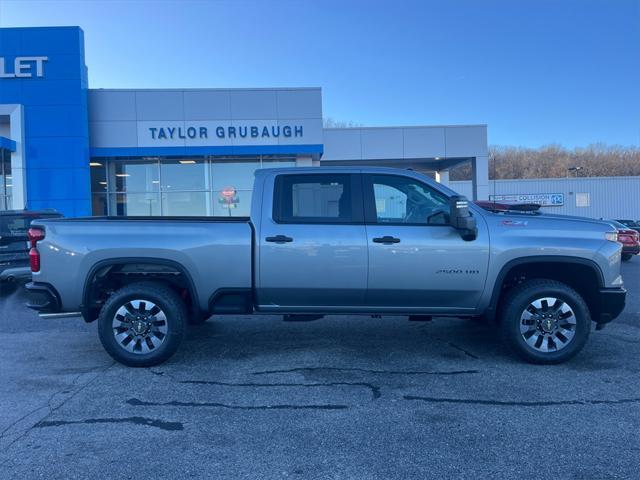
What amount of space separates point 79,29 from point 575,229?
18506 mm

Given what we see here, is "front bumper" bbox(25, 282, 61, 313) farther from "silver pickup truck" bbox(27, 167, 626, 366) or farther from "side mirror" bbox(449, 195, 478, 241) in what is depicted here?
"side mirror" bbox(449, 195, 478, 241)

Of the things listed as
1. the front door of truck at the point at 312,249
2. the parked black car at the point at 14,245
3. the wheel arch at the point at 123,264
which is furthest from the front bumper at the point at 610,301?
the parked black car at the point at 14,245

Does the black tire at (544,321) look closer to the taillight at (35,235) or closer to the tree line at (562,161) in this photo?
the taillight at (35,235)

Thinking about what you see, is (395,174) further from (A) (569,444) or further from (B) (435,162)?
(B) (435,162)

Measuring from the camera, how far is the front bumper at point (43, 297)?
544cm

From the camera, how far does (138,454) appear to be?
3602 mm

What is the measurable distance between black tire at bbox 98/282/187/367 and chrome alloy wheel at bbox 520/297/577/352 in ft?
11.3

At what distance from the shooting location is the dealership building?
18.4 metres

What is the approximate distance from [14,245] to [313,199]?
7.09 meters

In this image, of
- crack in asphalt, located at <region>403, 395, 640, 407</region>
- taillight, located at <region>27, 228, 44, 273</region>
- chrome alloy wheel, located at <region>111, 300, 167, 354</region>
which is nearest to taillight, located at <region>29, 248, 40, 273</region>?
taillight, located at <region>27, 228, 44, 273</region>

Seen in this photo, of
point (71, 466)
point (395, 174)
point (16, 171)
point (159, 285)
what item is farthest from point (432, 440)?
point (16, 171)

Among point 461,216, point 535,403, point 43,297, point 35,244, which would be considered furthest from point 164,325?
point 535,403

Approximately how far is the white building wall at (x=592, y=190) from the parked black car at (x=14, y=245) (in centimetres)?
3213

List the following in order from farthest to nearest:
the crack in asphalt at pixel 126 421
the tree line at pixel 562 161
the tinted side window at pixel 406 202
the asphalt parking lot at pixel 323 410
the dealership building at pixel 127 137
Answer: the tree line at pixel 562 161, the dealership building at pixel 127 137, the tinted side window at pixel 406 202, the crack in asphalt at pixel 126 421, the asphalt parking lot at pixel 323 410
